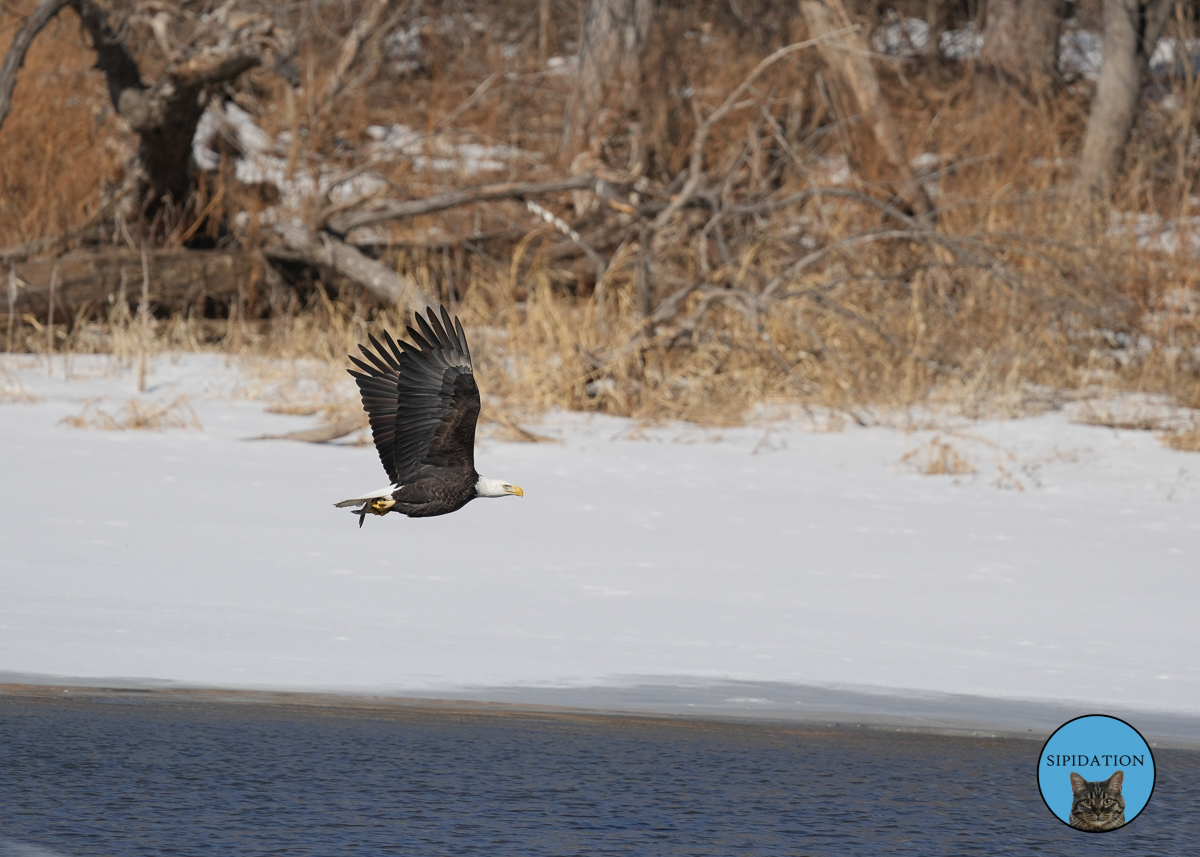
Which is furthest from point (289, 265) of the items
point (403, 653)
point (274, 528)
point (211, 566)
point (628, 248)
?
point (403, 653)

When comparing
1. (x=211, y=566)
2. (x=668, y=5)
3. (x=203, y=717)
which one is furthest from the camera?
(x=668, y=5)

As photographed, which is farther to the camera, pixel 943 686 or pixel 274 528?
pixel 274 528

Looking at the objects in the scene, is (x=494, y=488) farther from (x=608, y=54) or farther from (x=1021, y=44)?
(x=1021, y=44)

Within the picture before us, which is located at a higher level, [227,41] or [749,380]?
[227,41]

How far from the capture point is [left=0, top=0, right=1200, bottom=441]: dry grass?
10008mm

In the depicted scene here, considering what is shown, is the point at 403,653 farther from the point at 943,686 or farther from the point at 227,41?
the point at 227,41

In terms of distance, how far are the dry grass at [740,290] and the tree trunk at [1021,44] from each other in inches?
60.9

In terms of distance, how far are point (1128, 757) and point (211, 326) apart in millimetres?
8634

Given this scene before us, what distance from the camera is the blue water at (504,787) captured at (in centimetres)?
330

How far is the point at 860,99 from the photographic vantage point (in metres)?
12.5

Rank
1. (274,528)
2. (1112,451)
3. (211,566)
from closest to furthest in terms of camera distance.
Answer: (211,566), (274,528), (1112,451)

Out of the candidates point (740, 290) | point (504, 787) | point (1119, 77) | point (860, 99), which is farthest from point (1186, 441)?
point (504, 787)

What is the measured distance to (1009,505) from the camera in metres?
8.00

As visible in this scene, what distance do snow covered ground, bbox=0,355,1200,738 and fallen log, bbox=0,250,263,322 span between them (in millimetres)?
660
